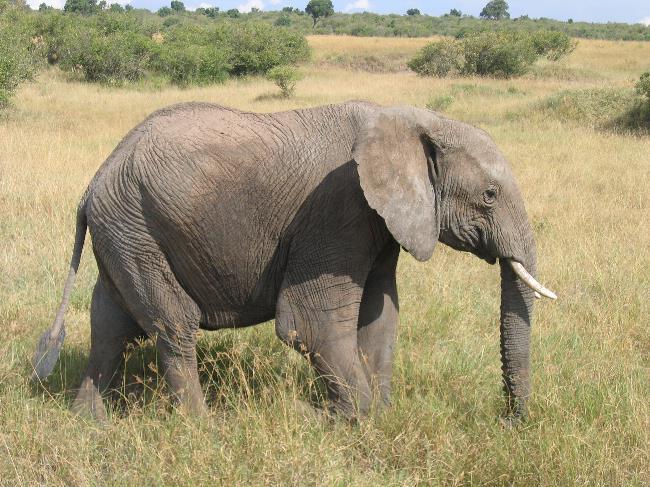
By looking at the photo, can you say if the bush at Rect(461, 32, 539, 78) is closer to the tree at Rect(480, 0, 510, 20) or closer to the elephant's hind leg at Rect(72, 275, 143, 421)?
the elephant's hind leg at Rect(72, 275, 143, 421)

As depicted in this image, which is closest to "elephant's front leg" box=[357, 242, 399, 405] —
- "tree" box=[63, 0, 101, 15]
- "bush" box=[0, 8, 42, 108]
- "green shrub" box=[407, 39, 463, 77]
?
"bush" box=[0, 8, 42, 108]

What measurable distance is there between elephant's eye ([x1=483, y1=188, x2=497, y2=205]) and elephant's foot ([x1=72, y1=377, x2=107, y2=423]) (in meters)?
2.15

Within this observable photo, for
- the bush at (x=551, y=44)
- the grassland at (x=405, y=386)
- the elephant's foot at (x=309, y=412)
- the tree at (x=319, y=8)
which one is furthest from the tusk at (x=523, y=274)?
the tree at (x=319, y=8)

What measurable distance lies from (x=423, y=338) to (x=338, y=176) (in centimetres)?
178

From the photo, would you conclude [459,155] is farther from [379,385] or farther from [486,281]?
[486,281]

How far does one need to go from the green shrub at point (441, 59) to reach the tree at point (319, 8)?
2718 inches

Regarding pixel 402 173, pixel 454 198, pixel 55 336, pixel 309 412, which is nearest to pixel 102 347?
pixel 55 336

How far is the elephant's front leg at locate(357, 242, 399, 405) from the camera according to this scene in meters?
3.79

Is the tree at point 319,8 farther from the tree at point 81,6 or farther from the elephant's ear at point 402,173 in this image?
the elephant's ear at point 402,173

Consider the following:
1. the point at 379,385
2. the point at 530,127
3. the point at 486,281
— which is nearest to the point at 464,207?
the point at 379,385

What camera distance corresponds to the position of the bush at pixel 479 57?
27.8 m

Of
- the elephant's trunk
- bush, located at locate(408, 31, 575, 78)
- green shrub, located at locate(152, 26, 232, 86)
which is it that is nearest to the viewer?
the elephant's trunk

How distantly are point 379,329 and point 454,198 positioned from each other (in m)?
0.89

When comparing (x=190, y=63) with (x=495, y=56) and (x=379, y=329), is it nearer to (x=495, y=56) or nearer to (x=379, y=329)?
(x=495, y=56)
